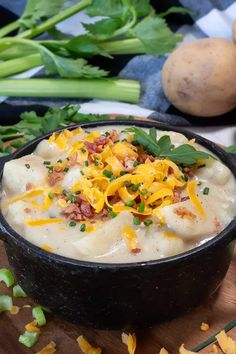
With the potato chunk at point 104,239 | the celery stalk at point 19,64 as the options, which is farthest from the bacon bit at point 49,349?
the celery stalk at point 19,64

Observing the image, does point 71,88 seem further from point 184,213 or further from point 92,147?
point 184,213

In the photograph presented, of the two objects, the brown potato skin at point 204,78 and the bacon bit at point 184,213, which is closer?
the bacon bit at point 184,213

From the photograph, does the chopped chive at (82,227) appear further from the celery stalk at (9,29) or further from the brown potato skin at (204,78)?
the celery stalk at (9,29)

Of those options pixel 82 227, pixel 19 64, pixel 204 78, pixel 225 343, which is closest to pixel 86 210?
pixel 82 227

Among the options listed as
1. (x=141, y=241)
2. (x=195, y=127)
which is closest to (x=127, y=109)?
(x=195, y=127)

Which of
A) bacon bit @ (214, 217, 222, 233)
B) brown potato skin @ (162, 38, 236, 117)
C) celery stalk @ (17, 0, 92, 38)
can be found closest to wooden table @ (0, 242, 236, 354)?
bacon bit @ (214, 217, 222, 233)
